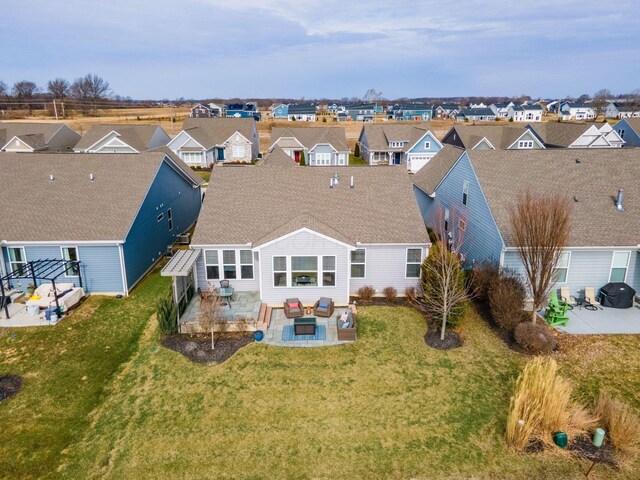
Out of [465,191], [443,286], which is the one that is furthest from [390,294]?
[465,191]

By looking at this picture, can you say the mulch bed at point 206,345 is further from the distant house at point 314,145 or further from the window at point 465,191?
the distant house at point 314,145

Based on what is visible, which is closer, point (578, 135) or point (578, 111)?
point (578, 135)

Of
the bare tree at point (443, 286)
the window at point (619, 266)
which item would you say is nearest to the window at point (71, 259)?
the bare tree at point (443, 286)

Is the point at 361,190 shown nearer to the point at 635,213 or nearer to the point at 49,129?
the point at 635,213

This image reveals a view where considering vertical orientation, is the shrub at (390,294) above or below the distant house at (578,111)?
below

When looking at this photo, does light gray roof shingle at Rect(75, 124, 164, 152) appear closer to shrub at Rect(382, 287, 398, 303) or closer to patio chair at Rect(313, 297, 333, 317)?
patio chair at Rect(313, 297, 333, 317)

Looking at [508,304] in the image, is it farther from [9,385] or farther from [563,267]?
[9,385]

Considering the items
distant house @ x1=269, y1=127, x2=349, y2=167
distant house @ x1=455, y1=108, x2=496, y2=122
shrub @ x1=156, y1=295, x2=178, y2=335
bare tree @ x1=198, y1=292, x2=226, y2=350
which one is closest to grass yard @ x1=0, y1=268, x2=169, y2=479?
shrub @ x1=156, y1=295, x2=178, y2=335
